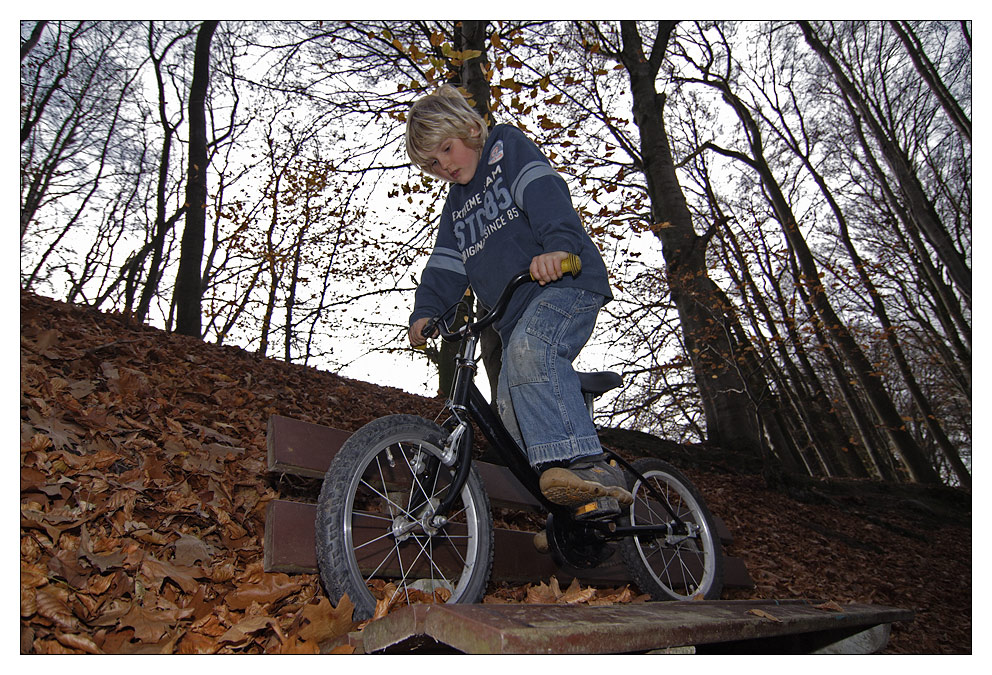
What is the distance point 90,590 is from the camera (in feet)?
5.95

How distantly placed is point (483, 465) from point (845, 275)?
18.3 meters

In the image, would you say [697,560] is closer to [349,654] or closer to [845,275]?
[349,654]

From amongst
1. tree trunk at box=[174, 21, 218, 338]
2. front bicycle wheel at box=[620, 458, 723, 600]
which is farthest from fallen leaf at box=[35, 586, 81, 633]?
tree trunk at box=[174, 21, 218, 338]

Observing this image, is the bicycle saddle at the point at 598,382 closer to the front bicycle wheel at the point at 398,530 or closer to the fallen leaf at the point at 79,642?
the front bicycle wheel at the point at 398,530

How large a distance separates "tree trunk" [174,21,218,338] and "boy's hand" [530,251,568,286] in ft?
18.4

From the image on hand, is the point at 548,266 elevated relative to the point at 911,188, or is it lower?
lower

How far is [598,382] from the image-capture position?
3.01 meters

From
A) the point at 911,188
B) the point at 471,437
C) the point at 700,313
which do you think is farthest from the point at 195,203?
the point at 911,188

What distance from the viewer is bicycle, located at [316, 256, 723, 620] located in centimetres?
201

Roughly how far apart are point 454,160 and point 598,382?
4.53ft

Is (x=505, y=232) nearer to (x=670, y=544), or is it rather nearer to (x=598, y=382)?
(x=598, y=382)

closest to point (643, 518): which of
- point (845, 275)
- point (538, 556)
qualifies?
point (538, 556)

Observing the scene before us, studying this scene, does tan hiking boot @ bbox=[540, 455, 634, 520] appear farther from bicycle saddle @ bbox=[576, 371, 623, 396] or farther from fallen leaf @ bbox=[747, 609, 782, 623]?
fallen leaf @ bbox=[747, 609, 782, 623]

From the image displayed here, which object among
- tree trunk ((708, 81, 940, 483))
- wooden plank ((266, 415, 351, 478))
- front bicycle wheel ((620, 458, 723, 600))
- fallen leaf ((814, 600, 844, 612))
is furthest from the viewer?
tree trunk ((708, 81, 940, 483))
